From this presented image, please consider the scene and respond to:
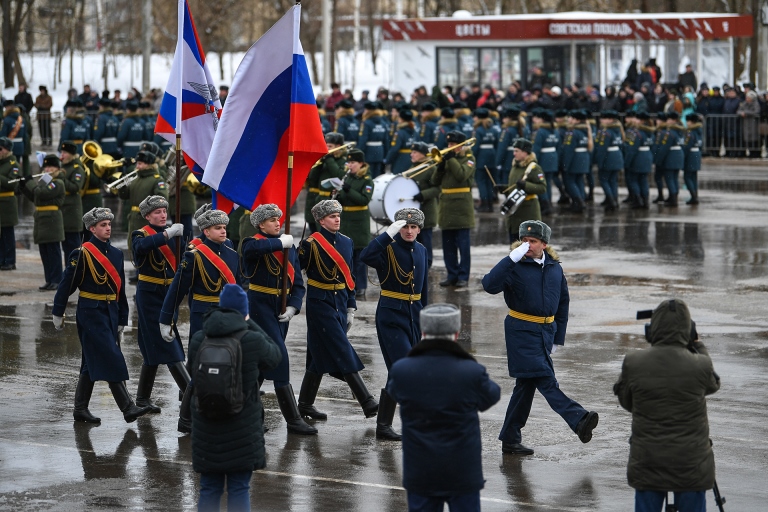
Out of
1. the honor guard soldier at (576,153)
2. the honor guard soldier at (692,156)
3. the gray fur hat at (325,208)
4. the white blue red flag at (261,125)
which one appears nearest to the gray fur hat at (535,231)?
the gray fur hat at (325,208)

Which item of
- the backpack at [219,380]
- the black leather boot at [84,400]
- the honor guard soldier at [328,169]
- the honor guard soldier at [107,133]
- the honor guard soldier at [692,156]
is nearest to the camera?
the backpack at [219,380]

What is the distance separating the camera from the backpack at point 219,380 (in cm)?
710

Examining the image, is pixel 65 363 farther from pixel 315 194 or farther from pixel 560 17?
pixel 560 17

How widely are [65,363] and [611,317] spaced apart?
5.94 meters

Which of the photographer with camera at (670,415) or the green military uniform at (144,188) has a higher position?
the green military uniform at (144,188)

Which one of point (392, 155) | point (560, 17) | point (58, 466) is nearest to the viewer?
point (58, 466)

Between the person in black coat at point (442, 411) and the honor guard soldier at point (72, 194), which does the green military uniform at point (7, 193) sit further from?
the person in black coat at point (442, 411)

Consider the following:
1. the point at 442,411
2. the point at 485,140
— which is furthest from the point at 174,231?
the point at 485,140

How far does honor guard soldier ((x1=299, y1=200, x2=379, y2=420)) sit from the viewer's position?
33.8 ft

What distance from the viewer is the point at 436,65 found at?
122 feet

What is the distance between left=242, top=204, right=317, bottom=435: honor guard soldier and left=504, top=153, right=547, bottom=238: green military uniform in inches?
265

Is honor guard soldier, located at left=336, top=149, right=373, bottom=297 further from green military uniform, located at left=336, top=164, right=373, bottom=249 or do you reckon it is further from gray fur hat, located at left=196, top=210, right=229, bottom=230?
gray fur hat, located at left=196, top=210, right=229, bottom=230

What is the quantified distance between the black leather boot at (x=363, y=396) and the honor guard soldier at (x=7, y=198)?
9026 mm

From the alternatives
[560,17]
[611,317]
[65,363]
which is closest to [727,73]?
[560,17]
